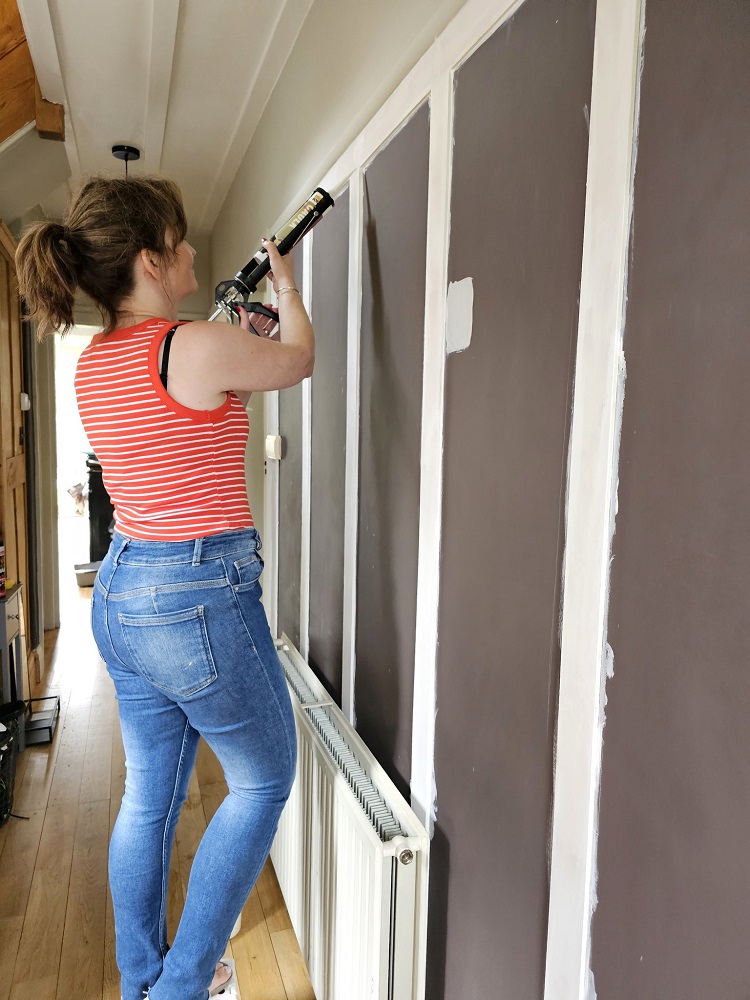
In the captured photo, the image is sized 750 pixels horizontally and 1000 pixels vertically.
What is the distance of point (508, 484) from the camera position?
34.7 inches

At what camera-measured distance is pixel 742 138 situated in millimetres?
536

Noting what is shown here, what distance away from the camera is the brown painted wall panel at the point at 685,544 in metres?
0.55

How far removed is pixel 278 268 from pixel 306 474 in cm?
70

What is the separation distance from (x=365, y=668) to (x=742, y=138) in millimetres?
1120

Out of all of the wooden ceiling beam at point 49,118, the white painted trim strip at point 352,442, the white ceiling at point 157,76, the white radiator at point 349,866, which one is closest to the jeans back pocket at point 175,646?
the white radiator at point 349,866

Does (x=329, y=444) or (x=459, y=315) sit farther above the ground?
(x=459, y=315)

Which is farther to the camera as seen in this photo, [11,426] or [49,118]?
[11,426]

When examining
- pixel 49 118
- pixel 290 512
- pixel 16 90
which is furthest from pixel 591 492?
pixel 49 118

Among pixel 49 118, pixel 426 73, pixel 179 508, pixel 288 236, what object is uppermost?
pixel 49 118

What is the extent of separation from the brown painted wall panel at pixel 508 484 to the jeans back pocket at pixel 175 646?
38 centimetres

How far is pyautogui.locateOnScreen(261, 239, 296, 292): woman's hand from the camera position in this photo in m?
1.26

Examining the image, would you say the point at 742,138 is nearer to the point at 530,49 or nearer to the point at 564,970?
the point at 530,49

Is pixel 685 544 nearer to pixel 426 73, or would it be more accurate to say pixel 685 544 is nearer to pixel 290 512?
pixel 426 73

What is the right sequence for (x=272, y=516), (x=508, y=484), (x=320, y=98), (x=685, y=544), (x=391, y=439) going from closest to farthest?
(x=685, y=544), (x=508, y=484), (x=391, y=439), (x=320, y=98), (x=272, y=516)
